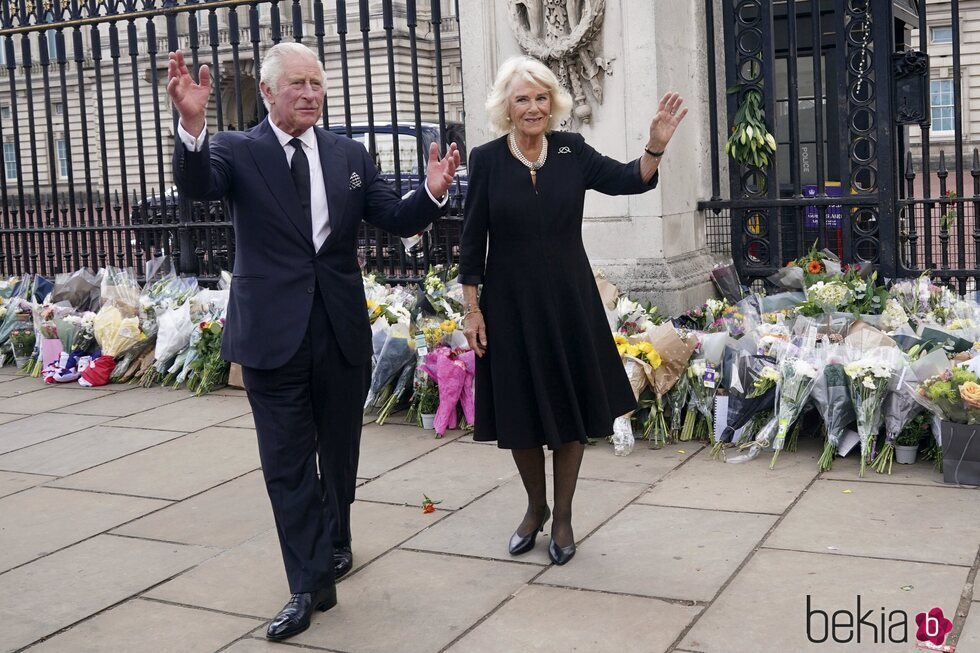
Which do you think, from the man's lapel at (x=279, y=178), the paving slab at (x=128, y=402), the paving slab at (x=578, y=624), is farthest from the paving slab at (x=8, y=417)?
the paving slab at (x=578, y=624)

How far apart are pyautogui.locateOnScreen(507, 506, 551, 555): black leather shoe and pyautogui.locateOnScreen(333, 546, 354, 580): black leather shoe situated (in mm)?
612

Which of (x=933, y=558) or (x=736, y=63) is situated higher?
(x=736, y=63)

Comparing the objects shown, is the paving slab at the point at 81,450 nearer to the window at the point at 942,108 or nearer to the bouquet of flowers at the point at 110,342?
the bouquet of flowers at the point at 110,342

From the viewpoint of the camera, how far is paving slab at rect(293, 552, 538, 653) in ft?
12.2

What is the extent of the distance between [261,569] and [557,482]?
1174 millimetres

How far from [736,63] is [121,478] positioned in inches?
180

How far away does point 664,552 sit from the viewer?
4.37 metres

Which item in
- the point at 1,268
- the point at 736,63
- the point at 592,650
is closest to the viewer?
the point at 592,650

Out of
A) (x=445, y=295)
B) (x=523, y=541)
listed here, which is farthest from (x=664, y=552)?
(x=445, y=295)

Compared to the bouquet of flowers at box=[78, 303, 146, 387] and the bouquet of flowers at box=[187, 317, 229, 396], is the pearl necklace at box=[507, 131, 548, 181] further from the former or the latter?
the bouquet of flowers at box=[78, 303, 146, 387]

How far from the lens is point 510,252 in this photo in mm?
4324

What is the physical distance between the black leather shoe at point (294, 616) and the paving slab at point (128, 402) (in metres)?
3.91

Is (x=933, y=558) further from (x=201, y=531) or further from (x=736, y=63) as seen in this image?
(x=736, y=63)

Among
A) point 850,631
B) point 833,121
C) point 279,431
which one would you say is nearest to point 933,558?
point 850,631
